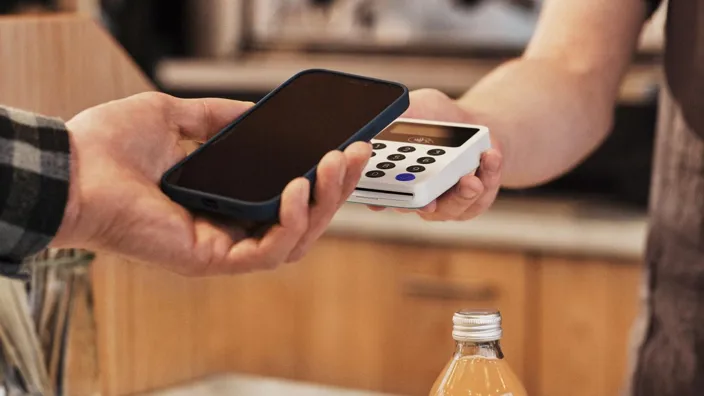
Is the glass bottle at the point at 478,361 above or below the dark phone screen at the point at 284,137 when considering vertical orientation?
below

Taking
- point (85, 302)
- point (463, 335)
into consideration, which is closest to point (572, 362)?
point (85, 302)

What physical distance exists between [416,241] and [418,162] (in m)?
1.20

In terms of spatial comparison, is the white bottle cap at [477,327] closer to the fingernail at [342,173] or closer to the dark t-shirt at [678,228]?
the fingernail at [342,173]

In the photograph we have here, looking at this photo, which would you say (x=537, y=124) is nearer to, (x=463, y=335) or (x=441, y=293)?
(x=463, y=335)

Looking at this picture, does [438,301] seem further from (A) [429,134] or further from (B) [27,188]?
(B) [27,188]

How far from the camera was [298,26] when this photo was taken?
239 centimetres

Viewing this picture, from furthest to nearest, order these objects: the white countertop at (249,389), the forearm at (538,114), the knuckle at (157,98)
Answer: the white countertop at (249,389) → the forearm at (538,114) → the knuckle at (157,98)

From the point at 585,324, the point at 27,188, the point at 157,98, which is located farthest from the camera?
the point at 585,324

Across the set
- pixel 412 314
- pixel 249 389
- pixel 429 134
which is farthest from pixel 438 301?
pixel 429 134

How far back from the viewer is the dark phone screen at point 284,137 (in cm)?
73

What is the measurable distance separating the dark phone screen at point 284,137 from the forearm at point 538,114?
0.23 m

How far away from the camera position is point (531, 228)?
1.93m

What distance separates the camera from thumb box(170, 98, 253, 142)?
80 centimetres

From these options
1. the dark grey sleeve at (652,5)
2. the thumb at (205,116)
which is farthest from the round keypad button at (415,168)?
the dark grey sleeve at (652,5)
